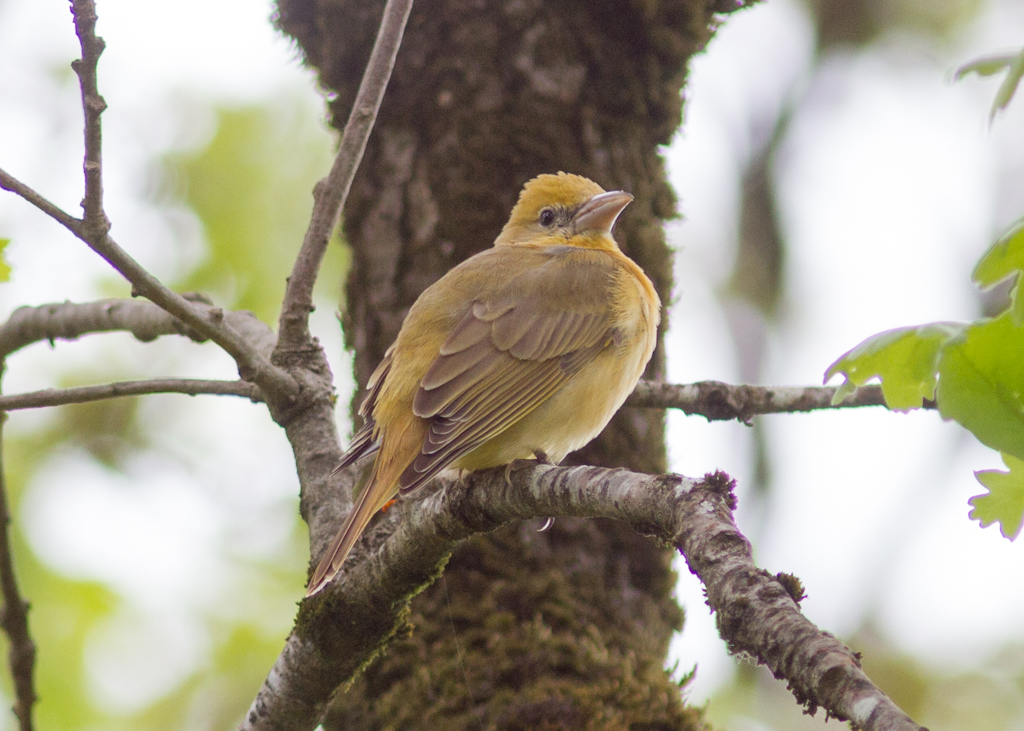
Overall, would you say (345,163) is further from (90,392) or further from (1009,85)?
(1009,85)

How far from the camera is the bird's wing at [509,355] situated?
3.44m

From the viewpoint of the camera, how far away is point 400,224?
14.7ft

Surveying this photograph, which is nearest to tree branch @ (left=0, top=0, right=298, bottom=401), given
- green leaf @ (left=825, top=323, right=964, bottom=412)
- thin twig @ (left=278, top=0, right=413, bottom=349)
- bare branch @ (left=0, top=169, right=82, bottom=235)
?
bare branch @ (left=0, top=169, right=82, bottom=235)

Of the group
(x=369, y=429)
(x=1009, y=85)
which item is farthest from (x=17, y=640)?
(x=1009, y=85)

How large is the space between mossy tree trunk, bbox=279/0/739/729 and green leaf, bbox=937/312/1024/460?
7.77 ft

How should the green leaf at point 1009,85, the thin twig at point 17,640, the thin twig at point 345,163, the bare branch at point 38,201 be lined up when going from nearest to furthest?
the green leaf at point 1009,85 → the bare branch at point 38,201 → the thin twig at point 345,163 → the thin twig at point 17,640

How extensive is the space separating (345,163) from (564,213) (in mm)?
1714

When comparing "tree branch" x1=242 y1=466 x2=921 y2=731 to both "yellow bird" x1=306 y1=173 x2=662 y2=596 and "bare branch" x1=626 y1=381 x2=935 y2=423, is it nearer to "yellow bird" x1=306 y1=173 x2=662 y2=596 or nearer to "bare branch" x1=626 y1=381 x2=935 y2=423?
"yellow bird" x1=306 y1=173 x2=662 y2=596

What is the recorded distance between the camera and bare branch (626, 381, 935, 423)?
128 inches

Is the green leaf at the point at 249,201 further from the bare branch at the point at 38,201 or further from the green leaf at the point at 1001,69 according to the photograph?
the green leaf at the point at 1001,69

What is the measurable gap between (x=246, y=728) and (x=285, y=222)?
605 cm

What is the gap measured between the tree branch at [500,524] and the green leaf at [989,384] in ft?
1.28

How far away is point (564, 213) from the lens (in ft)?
15.5

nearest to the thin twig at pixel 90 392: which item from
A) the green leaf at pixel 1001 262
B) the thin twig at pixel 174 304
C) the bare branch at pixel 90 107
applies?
the thin twig at pixel 174 304
